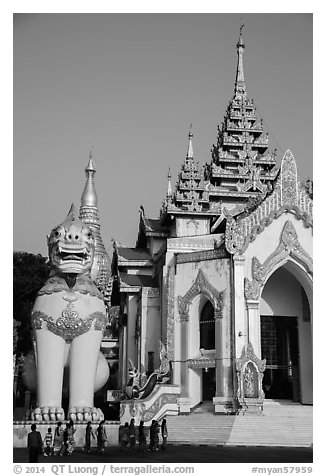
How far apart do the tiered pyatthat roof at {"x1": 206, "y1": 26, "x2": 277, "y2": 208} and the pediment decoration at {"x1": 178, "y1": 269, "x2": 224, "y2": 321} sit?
5.96 m

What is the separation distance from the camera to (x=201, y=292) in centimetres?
1753

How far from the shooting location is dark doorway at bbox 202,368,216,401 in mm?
18000

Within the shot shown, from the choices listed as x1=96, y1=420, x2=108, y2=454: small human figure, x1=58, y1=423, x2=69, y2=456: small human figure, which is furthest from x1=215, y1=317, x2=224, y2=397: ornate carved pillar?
x1=58, y1=423, x2=69, y2=456: small human figure

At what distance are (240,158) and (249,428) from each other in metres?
13.1

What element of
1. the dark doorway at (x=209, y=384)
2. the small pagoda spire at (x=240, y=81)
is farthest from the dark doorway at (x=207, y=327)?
the small pagoda spire at (x=240, y=81)

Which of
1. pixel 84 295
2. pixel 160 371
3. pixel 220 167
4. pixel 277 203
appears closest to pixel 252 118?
pixel 220 167

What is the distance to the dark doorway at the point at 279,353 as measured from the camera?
18844 millimetres

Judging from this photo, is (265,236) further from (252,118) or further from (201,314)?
(252,118)

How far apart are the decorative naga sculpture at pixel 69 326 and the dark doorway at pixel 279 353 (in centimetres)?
806

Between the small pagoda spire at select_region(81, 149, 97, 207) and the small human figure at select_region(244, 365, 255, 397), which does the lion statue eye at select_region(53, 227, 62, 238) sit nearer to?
the small human figure at select_region(244, 365, 255, 397)

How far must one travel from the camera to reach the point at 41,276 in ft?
67.4

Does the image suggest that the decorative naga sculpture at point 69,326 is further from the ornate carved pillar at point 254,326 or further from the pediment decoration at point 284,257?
the pediment decoration at point 284,257

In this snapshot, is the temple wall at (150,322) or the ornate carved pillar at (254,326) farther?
the temple wall at (150,322)

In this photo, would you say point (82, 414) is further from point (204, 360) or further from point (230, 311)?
point (230, 311)
